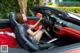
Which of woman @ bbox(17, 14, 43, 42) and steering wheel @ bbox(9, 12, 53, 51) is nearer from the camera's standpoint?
steering wheel @ bbox(9, 12, 53, 51)

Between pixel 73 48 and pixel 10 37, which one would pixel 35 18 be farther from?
pixel 73 48

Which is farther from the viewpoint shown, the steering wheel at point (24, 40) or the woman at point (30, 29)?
the woman at point (30, 29)

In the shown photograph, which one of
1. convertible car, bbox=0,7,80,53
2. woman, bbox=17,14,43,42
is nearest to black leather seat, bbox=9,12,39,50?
convertible car, bbox=0,7,80,53

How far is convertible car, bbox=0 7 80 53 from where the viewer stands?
3182mm

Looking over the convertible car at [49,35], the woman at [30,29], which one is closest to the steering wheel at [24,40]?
the convertible car at [49,35]

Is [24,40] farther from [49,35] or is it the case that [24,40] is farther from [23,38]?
[49,35]

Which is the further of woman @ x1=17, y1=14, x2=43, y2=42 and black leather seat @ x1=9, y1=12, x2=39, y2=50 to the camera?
woman @ x1=17, y1=14, x2=43, y2=42

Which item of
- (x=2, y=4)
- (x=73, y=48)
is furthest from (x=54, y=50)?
(x=2, y=4)

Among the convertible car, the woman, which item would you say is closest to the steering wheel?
the convertible car

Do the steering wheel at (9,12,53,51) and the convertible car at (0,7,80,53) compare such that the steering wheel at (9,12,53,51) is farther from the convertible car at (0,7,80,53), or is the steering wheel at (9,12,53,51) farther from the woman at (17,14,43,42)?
the woman at (17,14,43,42)

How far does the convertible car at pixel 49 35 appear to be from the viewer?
3.18 m

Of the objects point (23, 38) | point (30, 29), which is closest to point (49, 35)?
point (30, 29)

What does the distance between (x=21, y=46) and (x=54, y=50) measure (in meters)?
0.52

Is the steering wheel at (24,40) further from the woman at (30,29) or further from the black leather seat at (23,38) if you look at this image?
the woman at (30,29)
